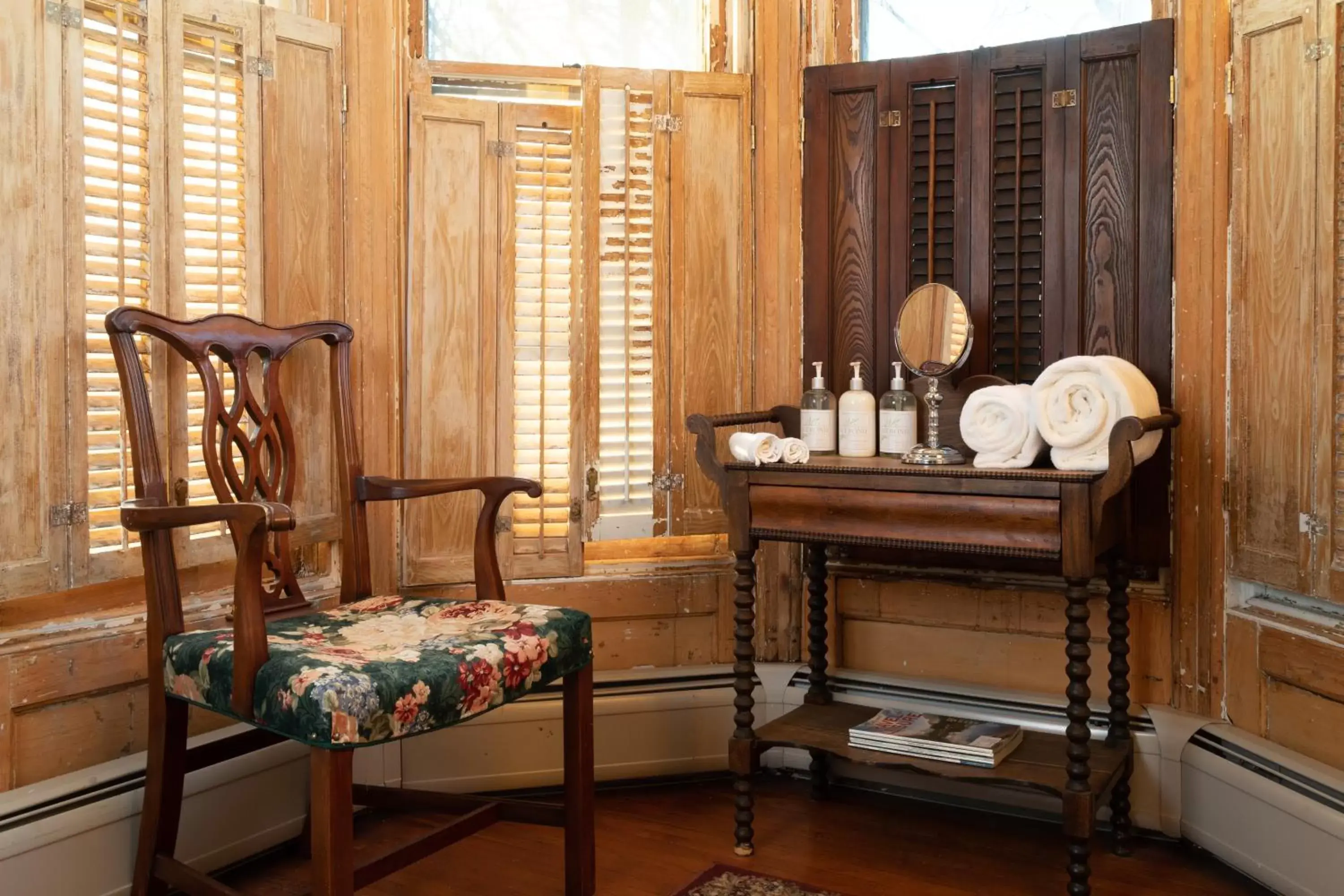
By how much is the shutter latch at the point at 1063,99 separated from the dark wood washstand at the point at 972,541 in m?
0.74

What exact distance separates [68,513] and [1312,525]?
2395 millimetres

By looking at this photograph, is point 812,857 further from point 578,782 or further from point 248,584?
point 248,584

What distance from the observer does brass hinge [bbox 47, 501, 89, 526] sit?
6.61 feet

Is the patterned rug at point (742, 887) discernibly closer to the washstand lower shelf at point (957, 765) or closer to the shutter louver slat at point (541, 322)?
the washstand lower shelf at point (957, 765)

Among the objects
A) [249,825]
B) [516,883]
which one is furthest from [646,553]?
[249,825]

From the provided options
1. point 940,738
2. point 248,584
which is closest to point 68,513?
point 248,584

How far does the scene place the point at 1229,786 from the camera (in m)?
2.30

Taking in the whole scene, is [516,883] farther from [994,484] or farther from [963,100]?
[963,100]

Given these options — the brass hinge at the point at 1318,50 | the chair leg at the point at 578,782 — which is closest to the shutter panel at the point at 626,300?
the chair leg at the point at 578,782

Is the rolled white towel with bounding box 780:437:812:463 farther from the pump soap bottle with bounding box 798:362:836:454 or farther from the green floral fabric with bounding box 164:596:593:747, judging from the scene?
the green floral fabric with bounding box 164:596:593:747

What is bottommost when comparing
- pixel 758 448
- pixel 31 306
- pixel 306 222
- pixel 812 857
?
pixel 812 857

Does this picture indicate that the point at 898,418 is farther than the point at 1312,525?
Yes

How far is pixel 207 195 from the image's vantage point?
2271mm

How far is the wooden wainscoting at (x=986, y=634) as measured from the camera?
2.55 metres
